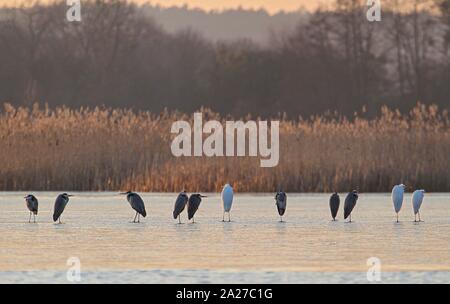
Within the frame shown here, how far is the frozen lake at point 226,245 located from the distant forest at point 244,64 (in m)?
29.3

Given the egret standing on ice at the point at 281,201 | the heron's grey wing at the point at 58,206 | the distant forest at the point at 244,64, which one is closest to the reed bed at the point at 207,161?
the egret standing on ice at the point at 281,201

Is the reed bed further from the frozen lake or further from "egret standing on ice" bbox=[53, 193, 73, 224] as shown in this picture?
"egret standing on ice" bbox=[53, 193, 73, 224]

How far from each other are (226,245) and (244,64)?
36.8m

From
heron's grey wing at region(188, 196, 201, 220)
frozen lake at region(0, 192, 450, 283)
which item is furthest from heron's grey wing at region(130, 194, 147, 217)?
heron's grey wing at region(188, 196, 201, 220)

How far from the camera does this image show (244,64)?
46.1 m

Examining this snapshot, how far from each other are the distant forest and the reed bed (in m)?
24.1

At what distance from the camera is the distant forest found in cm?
4509

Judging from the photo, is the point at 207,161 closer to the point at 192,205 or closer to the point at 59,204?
the point at 192,205

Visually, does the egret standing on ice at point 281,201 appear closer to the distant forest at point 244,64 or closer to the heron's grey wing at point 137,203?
the heron's grey wing at point 137,203

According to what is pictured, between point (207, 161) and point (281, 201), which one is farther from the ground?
point (207, 161)

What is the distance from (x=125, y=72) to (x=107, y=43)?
7.31 feet

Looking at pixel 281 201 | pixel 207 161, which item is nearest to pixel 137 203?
pixel 281 201
